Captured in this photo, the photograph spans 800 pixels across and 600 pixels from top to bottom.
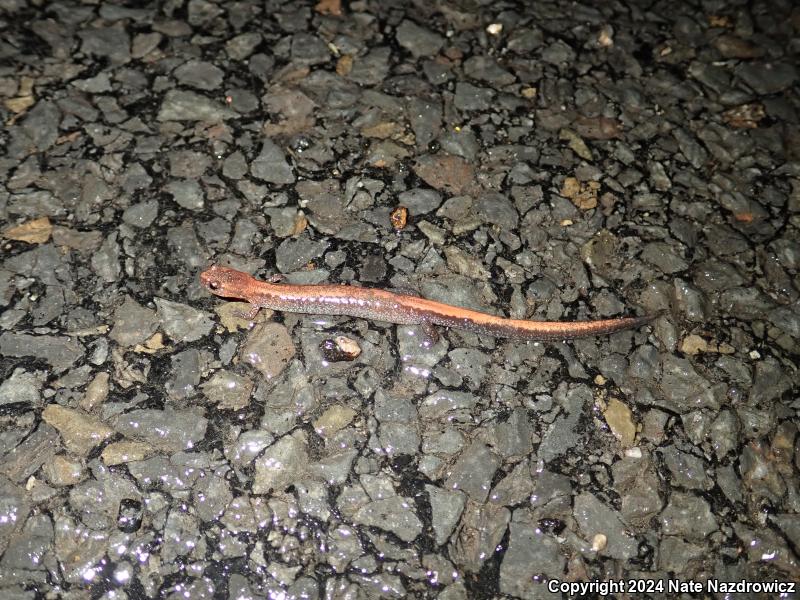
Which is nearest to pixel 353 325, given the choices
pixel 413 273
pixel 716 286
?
pixel 413 273

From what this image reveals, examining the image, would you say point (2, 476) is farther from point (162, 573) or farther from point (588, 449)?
point (588, 449)

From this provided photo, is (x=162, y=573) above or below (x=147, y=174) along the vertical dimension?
below

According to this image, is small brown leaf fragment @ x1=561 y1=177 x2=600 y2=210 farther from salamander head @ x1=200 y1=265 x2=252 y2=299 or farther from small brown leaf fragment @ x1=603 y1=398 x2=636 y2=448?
salamander head @ x1=200 y1=265 x2=252 y2=299

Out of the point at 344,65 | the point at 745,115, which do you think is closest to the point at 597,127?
the point at 745,115

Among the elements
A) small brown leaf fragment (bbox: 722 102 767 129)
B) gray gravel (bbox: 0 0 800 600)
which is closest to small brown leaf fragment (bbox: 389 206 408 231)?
gray gravel (bbox: 0 0 800 600)

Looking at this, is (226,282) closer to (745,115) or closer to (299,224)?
(299,224)
